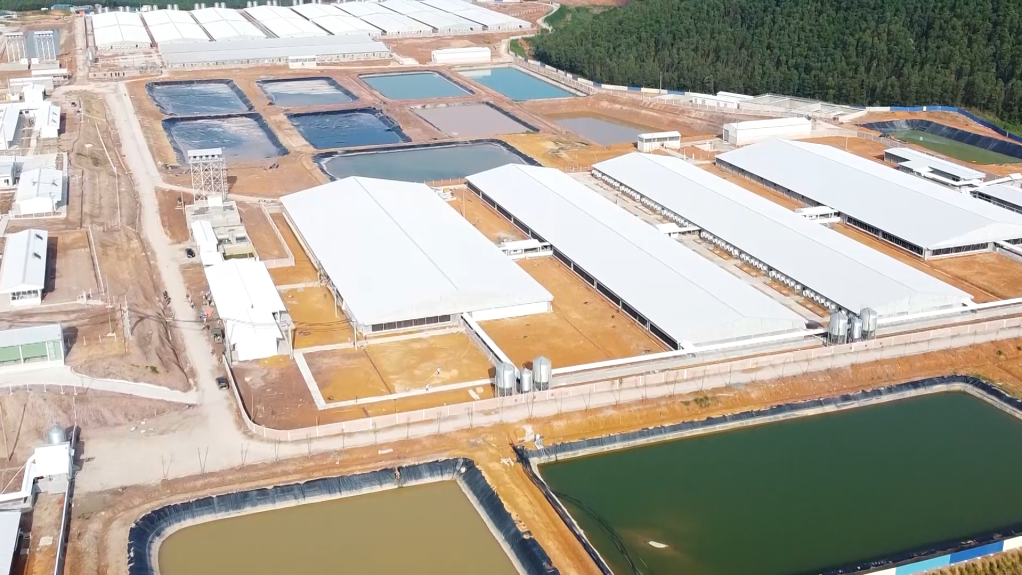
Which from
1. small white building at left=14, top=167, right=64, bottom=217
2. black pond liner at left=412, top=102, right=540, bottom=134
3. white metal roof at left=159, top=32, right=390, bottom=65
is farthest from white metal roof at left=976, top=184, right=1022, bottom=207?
white metal roof at left=159, top=32, right=390, bottom=65

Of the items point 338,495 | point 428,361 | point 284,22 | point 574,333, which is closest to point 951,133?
point 574,333

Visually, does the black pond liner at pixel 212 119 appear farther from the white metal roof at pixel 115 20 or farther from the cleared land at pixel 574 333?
the white metal roof at pixel 115 20

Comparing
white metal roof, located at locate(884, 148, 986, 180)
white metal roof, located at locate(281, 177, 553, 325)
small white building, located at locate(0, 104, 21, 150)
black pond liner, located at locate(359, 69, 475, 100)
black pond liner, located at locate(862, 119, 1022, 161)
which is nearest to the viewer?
white metal roof, located at locate(281, 177, 553, 325)

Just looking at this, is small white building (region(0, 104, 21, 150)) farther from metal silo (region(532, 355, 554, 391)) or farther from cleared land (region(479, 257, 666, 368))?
metal silo (region(532, 355, 554, 391))

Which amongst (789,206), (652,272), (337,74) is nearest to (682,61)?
(337,74)

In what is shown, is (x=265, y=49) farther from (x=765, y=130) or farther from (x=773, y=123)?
(x=773, y=123)

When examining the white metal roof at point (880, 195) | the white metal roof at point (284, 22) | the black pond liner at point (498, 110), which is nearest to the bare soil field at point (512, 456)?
the white metal roof at point (880, 195)
